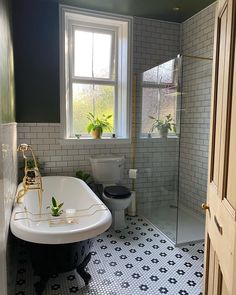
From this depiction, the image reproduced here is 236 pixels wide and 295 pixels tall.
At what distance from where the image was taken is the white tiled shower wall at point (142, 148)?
328cm

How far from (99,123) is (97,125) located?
0.06 metres

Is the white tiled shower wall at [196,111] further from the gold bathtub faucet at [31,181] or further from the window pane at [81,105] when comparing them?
the gold bathtub faucet at [31,181]

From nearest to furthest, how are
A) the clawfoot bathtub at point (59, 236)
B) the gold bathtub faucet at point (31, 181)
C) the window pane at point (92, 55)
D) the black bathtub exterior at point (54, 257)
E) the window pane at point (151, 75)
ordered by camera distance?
1. the clawfoot bathtub at point (59, 236)
2. the black bathtub exterior at point (54, 257)
3. the gold bathtub faucet at point (31, 181)
4. the window pane at point (151, 75)
5. the window pane at point (92, 55)

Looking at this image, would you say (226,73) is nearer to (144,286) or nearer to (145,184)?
(144,286)

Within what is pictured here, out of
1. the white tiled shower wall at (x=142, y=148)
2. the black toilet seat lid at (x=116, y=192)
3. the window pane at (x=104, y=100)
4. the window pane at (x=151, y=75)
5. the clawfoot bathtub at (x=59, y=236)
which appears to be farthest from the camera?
the window pane at (x=104, y=100)

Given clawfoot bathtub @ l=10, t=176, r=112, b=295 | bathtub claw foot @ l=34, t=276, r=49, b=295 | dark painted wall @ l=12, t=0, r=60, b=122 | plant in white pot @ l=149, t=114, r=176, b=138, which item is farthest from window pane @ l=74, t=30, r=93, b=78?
bathtub claw foot @ l=34, t=276, r=49, b=295

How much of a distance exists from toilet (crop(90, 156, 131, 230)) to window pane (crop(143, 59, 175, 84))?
116cm

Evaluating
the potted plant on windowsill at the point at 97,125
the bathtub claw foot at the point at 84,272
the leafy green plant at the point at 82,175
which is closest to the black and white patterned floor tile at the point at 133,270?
the bathtub claw foot at the point at 84,272

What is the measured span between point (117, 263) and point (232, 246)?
171 centimetres

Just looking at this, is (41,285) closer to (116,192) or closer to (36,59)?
(116,192)

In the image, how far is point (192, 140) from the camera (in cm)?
345

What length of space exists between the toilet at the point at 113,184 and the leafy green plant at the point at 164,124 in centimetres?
64

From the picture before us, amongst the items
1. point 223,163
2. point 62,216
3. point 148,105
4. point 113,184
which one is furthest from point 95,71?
point 223,163

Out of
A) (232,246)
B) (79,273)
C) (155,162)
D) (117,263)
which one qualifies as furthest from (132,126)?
(232,246)
